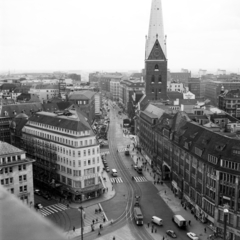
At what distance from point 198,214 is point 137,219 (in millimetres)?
9591

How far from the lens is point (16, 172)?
2018 inches

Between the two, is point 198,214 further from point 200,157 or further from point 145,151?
point 145,151

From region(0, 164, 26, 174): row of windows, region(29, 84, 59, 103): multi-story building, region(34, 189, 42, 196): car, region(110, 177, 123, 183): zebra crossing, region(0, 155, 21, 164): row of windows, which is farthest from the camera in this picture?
region(29, 84, 59, 103): multi-story building

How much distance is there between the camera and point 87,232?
47312 mm

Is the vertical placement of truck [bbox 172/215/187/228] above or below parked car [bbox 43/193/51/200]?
above

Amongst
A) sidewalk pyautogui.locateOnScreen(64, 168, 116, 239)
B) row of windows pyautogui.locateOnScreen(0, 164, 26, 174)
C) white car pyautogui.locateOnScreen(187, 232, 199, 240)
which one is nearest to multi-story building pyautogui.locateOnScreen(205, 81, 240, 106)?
sidewalk pyautogui.locateOnScreen(64, 168, 116, 239)

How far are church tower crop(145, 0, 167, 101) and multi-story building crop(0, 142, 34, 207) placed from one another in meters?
65.1

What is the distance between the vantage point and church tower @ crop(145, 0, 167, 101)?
106125mm

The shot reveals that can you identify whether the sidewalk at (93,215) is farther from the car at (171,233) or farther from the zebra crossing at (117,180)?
the car at (171,233)

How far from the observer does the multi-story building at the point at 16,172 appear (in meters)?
50.2

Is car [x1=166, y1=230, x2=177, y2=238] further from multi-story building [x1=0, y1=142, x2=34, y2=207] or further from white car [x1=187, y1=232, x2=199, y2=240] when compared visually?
multi-story building [x1=0, y1=142, x2=34, y2=207]

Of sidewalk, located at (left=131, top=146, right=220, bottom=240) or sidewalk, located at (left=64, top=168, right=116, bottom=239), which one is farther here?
sidewalk, located at (left=64, top=168, right=116, bottom=239)

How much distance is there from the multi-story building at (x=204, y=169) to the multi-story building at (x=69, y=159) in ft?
48.1

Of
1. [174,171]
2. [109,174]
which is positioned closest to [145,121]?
[109,174]
